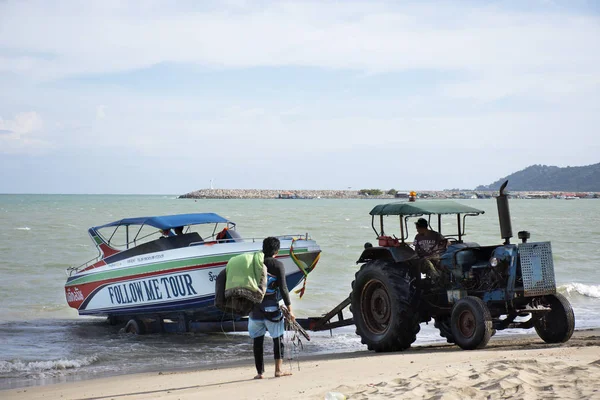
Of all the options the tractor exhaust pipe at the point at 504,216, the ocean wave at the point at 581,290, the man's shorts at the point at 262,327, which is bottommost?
the ocean wave at the point at 581,290

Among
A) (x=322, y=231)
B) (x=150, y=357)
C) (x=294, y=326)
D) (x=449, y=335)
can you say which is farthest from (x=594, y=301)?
(x=322, y=231)

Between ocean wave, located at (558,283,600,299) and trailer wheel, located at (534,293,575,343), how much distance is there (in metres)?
9.04

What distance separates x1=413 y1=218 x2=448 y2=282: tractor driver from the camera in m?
10.5

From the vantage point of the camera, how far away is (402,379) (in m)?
7.46

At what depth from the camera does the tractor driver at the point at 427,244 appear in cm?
1050

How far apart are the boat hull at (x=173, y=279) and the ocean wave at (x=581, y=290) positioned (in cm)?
816

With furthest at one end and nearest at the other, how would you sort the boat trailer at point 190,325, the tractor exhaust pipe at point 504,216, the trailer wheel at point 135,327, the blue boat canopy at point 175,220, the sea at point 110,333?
the trailer wheel at point 135,327 < the blue boat canopy at point 175,220 < the boat trailer at point 190,325 < the sea at point 110,333 < the tractor exhaust pipe at point 504,216

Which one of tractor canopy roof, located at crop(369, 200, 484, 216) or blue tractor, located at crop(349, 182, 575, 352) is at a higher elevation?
tractor canopy roof, located at crop(369, 200, 484, 216)

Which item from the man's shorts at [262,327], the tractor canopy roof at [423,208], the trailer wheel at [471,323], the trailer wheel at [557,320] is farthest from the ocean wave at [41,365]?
the trailer wheel at [557,320]

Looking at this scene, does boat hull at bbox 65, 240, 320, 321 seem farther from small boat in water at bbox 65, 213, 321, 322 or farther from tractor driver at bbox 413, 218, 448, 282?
tractor driver at bbox 413, 218, 448, 282

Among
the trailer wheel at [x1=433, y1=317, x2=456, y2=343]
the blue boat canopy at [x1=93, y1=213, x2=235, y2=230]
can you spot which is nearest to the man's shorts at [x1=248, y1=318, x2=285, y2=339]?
the trailer wheel at [x1=433, y1=317, x2=456, y2=343]

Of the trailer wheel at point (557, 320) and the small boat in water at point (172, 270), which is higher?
the small boat in water at point (172, 270)

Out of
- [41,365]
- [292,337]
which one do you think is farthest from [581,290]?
[41,365]

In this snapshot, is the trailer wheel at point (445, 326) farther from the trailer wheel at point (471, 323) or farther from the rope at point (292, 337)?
the rope at point (292, 337)
